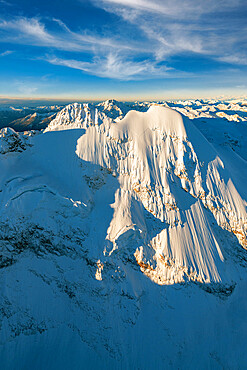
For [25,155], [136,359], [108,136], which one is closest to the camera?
[136,359]

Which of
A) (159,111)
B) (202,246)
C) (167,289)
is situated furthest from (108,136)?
(167,289)

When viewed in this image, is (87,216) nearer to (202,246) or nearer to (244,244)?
(202,246)

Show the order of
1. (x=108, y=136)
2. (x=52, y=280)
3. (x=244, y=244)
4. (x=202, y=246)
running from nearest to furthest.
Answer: (x=52, y=280), (x=202, y=246), (x=244, y=244), (x=108, y=136)

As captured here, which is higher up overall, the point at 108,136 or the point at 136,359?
the point at 108,136

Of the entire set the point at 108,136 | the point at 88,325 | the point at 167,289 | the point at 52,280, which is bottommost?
the point at 88,325

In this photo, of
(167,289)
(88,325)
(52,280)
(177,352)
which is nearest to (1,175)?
(52,280)

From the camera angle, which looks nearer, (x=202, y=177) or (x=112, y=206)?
(x=112, y=206)
